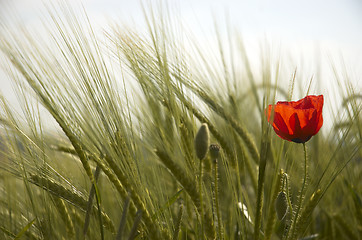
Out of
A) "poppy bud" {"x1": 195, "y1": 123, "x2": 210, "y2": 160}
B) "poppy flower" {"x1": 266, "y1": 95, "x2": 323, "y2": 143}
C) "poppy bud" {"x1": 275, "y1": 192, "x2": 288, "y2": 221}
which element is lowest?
"poppy bud" {"x1": 275, "y1": 192, "x2": 288, "y2": 221}

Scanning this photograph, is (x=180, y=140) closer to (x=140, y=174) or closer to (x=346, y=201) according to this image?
(x=140, y=174)

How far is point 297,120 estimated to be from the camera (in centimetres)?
58

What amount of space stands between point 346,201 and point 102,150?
0.66 metres

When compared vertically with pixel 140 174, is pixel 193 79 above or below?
above

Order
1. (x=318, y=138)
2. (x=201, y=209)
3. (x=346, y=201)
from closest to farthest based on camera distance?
(x=201, y=209), (x=346, y=201), (x=318, y=138)

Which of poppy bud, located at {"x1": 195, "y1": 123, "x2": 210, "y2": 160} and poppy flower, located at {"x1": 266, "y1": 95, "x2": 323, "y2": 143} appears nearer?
poppy bud, located at {"x1": 195, "y1": 123, "x2": 210, "y2": 160}

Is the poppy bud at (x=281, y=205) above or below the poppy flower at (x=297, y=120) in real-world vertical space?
below

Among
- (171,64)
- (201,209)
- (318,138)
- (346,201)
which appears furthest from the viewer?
(318,138)

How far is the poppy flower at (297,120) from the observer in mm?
572

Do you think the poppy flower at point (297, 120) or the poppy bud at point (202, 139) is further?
the poppy flower at point (297, 120)

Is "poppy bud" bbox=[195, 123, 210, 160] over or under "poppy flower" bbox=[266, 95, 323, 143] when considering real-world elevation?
under

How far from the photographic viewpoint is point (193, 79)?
2.25 ft

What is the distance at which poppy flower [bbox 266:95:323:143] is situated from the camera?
57 cm

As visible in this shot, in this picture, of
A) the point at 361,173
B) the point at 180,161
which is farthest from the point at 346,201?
the point at 180,161
